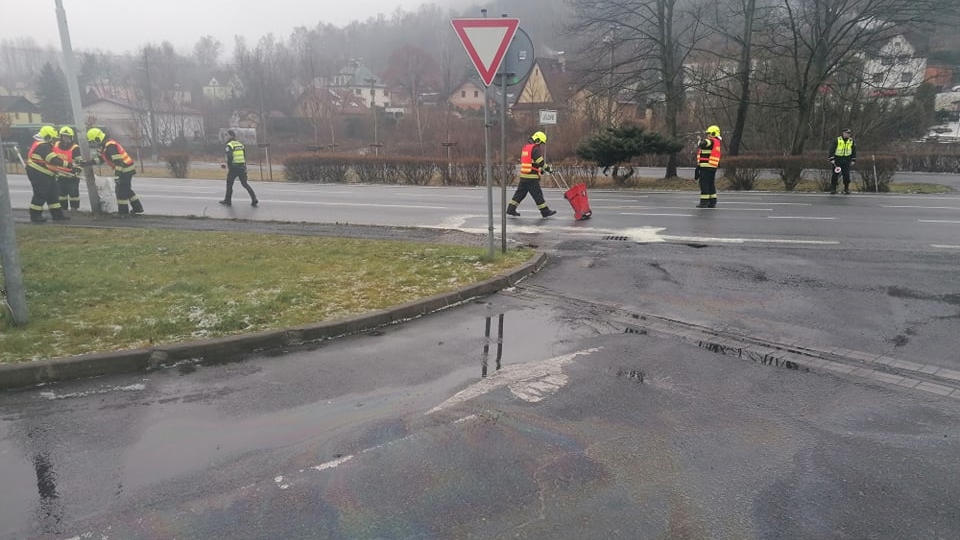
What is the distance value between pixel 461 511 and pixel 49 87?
8375 cm

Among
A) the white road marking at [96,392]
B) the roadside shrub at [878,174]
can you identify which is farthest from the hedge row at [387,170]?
the white road marking at [96,392]

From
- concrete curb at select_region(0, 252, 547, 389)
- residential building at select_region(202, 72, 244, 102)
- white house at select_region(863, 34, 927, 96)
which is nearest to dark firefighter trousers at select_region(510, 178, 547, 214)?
concrete curb at select_region(0, 252, 547, 389)

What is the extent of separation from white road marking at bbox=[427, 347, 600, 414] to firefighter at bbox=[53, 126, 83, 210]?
12055 mm

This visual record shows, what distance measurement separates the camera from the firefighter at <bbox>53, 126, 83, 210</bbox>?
13508 millimetres

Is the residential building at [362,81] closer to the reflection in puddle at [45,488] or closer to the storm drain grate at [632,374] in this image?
the storm drain grate at [632,374]

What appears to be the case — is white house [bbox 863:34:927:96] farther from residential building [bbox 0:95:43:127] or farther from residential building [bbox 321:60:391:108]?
residential building [bbox 0:95:43:127]

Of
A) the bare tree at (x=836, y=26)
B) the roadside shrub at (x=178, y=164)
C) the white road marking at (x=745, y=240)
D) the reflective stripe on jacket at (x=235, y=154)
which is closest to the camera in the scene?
the white road marking at (x=745, y=240)

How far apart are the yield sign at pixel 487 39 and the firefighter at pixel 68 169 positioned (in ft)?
31.5

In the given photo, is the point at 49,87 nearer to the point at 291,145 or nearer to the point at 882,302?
the point at 291,145

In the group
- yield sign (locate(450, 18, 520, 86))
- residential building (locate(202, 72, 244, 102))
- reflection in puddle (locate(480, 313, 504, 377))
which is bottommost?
reflection in puddle (locate(480, 313, 504, 377))

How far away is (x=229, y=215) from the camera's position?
14812 mm

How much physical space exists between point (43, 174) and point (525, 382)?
13.1 metres

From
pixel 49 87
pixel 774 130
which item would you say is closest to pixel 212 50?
pixel 49 87

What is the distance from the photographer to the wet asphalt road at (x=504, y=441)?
2.95 meters
